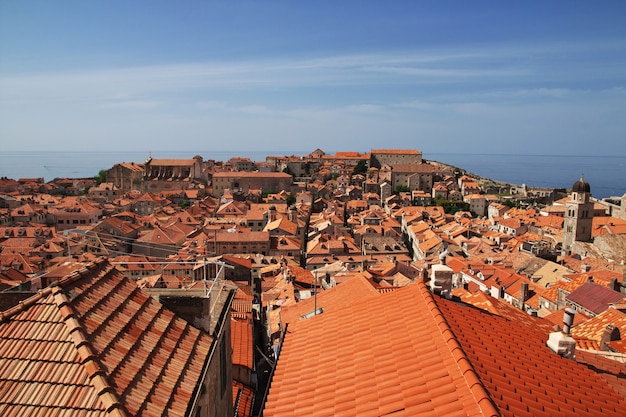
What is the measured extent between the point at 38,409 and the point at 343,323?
4.60 metres

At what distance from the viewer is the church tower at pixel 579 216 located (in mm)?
43469

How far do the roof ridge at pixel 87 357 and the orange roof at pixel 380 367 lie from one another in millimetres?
2348

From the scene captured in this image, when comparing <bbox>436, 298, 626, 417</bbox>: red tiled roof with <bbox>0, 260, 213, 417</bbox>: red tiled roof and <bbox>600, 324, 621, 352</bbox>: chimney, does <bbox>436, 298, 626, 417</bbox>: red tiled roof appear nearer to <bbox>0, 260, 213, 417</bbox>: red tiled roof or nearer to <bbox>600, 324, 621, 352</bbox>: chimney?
<bbox>0, 260, 213, 417</bbox>: red tiled roof

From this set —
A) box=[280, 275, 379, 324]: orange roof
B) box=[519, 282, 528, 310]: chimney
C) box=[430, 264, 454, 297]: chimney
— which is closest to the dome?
box=[519, 282, 528, 310]: chimney

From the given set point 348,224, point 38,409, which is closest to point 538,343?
point 38,409

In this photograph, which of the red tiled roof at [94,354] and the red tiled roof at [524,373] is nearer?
the red tiled roof at [94,354]

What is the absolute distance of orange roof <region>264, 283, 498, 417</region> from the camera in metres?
4.72

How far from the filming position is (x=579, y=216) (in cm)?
4325

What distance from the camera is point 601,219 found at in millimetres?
55094

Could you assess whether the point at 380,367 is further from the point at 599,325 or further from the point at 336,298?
the point at 599,325

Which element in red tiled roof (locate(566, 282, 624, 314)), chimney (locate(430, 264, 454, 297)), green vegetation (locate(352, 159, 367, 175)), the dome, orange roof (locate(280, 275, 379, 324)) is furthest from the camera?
green vegetation (locate(352, 159, 367, 175))

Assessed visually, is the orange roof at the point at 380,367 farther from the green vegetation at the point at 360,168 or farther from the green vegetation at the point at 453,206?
the green vegetation at the point at 360,168

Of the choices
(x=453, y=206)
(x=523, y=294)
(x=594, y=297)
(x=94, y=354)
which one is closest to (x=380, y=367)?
(x=94, y=354)

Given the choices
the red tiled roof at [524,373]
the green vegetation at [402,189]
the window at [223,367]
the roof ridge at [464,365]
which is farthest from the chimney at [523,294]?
the green vegetation at [402,189]
